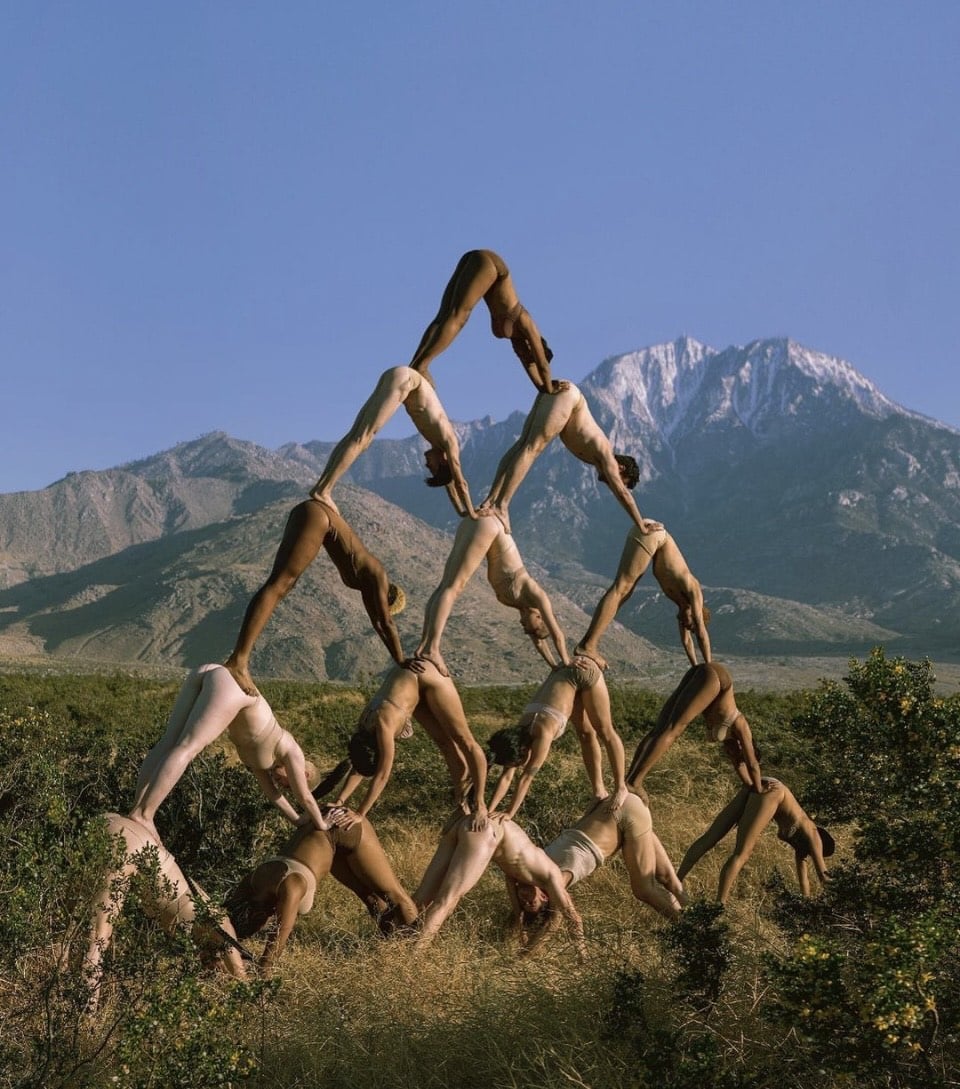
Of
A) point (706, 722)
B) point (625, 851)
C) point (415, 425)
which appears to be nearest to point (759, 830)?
point (706, 722)

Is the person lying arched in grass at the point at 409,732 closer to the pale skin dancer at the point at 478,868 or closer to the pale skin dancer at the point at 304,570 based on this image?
the pale skin dancer at the point at 478,868

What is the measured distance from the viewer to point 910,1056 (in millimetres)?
4094

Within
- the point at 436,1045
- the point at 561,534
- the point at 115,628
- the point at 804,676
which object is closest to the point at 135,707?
the point at 436,1045

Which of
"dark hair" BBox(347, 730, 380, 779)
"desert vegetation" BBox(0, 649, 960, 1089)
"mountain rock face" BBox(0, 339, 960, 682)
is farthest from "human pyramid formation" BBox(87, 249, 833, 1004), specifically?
"mountain rock face" BBox(0, 339, 960, 682)

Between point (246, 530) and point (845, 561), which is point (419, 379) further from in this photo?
point (845, 561)

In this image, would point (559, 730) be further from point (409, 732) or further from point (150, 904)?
point (150, 904)

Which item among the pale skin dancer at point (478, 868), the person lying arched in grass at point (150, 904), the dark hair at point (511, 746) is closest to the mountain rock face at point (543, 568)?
the dark hair at point (511, 746)

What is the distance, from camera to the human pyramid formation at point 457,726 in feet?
22.3

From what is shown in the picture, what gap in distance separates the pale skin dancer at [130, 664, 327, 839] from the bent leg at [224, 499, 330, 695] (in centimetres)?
13

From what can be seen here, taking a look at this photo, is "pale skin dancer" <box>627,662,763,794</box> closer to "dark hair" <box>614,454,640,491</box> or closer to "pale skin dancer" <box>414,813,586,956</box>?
"pale skin dancer" <box>414,813,586,956</box>

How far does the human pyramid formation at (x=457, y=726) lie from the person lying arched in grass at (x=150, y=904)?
2cm

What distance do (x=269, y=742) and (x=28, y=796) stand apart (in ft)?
10.3

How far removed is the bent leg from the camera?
6.87 m

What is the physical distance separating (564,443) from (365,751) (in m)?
2.60
